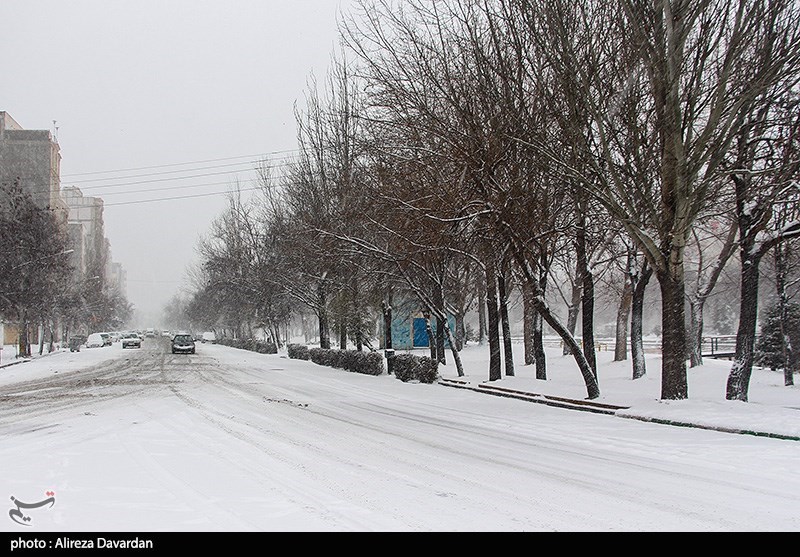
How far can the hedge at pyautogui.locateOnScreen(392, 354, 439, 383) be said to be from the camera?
24906 millimetres

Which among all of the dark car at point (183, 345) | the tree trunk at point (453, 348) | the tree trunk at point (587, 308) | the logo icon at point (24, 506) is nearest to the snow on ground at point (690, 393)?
the tree trunk at point (453, 348)

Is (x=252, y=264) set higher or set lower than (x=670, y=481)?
higher

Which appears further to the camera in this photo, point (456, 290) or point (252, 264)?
point (252, 264)

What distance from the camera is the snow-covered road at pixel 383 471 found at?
6422 mm

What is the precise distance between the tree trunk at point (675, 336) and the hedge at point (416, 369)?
36.5 feet

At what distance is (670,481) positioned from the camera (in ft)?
26.8

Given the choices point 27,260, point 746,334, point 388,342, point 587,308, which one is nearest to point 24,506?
point 746,334

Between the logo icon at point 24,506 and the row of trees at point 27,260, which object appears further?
the row of trees at point 27,260

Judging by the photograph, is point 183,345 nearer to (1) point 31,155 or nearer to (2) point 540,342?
(2) point 540,342

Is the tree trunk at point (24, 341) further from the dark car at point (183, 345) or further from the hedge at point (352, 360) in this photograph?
the hedge at point (352, 360)
